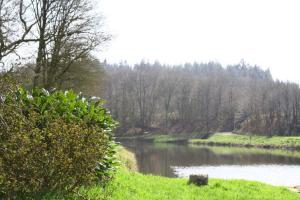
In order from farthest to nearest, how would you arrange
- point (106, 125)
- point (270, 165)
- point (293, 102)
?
point (293, 102)
point (270, 165)
point (106, 125)

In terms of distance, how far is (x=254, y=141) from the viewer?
2778 inches

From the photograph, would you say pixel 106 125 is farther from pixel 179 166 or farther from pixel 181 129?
pixel 181 129

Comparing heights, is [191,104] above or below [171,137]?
above

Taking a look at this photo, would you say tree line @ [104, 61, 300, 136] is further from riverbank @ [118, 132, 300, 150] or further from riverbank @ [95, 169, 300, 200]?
riverbank @ [95, 169, 300, 200]

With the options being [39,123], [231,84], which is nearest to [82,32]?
[39,123]

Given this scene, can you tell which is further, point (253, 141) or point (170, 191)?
point (253, 141)

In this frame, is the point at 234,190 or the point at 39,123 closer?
the point at 39,123

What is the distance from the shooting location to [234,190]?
12.5 m

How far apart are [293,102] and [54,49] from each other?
7054cm

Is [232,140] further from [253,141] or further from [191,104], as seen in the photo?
[191,104]

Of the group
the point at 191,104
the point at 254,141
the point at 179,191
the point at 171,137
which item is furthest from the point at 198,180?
the point at 191,104

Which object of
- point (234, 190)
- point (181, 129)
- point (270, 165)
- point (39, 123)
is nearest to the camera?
point (39, 123)

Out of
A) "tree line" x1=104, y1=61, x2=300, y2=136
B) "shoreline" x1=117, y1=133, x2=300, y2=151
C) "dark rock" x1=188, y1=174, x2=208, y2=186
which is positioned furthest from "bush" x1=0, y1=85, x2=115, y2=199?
"tree line" x1=104, y1=61, x2=300, y2=136

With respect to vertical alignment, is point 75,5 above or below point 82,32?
above
